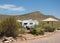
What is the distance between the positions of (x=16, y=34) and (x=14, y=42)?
3.44m

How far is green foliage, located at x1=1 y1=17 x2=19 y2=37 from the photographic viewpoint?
20.6m

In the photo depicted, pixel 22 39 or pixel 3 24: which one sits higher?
pixel 3 24

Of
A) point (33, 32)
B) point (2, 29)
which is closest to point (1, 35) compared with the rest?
point (2, 29)

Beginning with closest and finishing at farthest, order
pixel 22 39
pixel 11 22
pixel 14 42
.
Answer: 1. pixel 14 42
2. pixel 22 39
3. pixel 11 22

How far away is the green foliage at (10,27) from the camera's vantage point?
2061cm

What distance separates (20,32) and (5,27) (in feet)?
6.70

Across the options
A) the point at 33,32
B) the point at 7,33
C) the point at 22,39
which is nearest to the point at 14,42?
the point at 22,39

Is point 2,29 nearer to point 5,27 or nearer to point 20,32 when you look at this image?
point 5,27

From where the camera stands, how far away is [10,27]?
68.2 ft

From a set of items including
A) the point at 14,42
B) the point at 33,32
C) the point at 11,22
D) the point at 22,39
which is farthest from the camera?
the point at 33,32

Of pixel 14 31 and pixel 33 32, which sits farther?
pixel 33 32

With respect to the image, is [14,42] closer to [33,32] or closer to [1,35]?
[1,35]

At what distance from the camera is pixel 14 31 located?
20703mm

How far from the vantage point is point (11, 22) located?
20.8 metres
